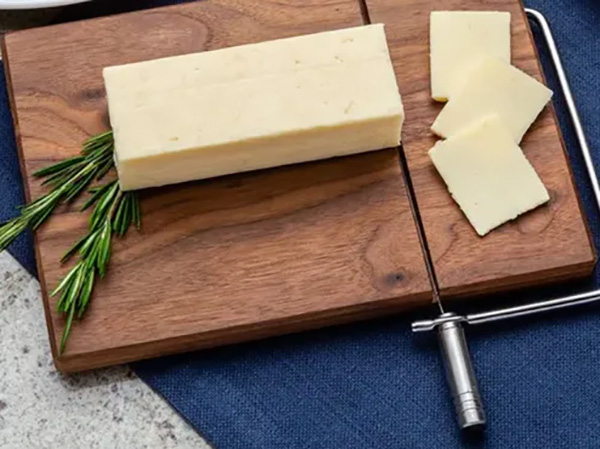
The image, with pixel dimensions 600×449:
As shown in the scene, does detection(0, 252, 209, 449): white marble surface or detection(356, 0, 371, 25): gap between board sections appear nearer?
detection(0, 252, 209, 449): white marble surface

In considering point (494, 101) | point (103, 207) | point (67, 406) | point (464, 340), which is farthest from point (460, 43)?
point (67, 406)

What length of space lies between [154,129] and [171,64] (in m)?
0.09

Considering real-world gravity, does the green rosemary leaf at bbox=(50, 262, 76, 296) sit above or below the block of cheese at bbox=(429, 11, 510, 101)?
below

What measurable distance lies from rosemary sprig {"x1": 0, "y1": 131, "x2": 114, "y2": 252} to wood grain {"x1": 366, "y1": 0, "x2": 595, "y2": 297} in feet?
1.17

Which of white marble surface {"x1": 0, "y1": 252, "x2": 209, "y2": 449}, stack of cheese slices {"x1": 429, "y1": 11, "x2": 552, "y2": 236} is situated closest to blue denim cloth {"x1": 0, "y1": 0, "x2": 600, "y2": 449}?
white marble surface {"x1": 0, "y1": 252, "x2": 209, "y2": 449}

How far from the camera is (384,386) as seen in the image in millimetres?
1510

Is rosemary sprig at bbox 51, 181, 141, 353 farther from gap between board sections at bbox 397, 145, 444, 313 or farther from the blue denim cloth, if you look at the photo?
gap between board sections at bbox 397, 145, 444, 313

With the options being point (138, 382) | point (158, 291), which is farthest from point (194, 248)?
point (138, 382)

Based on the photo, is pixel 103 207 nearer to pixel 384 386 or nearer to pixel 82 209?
pixel 82 209

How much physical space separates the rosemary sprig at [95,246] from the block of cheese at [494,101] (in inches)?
14.7

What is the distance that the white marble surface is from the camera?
1488 mm

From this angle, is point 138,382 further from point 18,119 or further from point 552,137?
point 552,137

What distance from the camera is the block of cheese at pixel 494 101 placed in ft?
5.00

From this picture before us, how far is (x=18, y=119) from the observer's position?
5.08 feet
